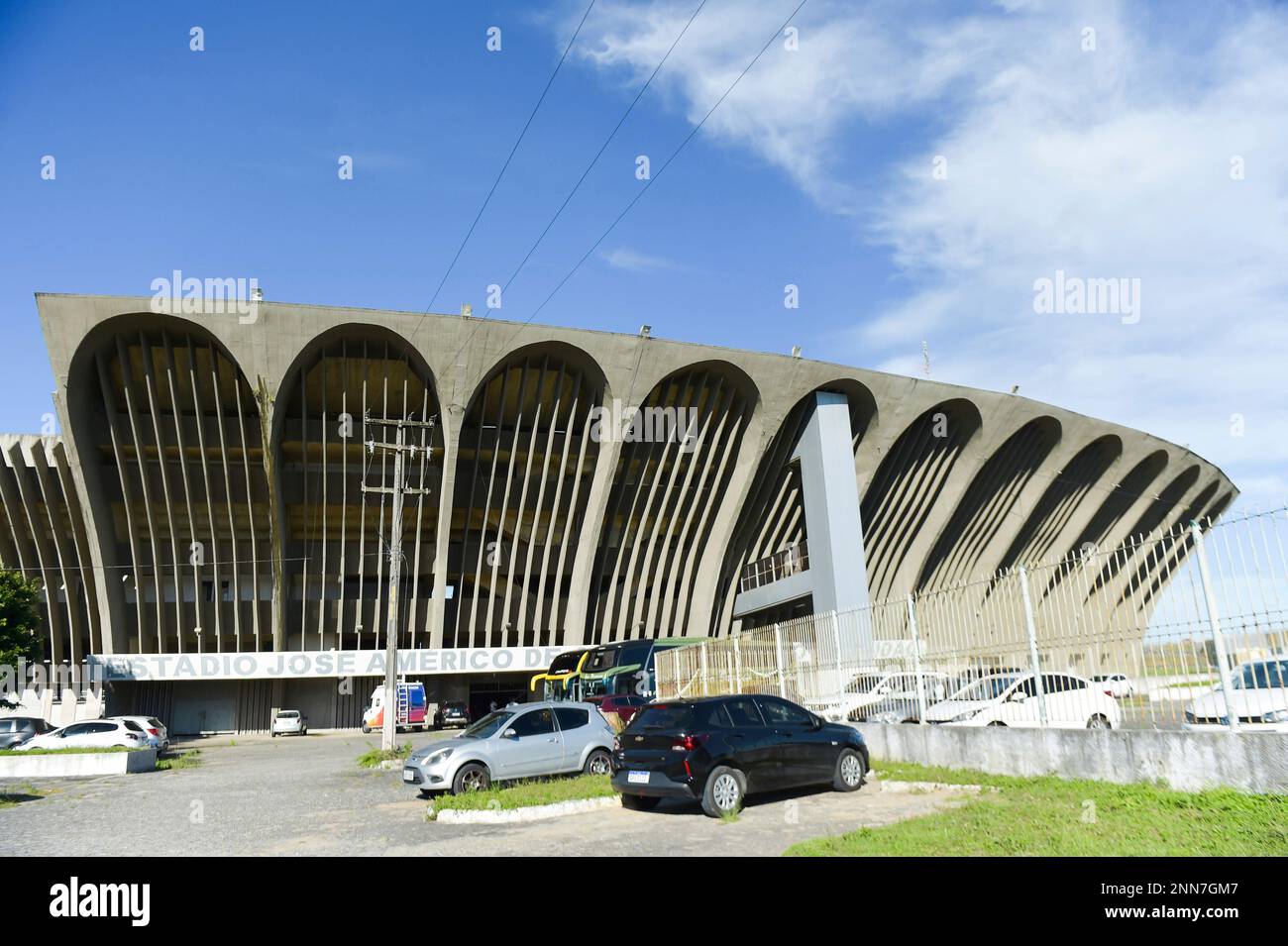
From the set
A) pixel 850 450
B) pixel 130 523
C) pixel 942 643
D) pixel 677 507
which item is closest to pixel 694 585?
pixel 677 507

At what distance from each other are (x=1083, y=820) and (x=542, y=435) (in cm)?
3214

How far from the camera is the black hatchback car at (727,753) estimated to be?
10.4m

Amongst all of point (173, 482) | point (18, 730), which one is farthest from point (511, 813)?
point (173, 482)

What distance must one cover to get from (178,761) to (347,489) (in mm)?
13967

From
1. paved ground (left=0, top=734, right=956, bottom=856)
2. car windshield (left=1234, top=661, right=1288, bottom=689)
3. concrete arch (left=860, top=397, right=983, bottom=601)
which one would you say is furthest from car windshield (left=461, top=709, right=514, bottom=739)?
concrete arch (left=860, top=397, right=983, bottom=601)

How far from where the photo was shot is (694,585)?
41.3 metres

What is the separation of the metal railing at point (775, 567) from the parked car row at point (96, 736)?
A: 1035 inches

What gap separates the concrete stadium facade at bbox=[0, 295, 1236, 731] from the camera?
33.4 m

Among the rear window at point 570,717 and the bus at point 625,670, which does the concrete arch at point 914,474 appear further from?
the rear window at point 570,717

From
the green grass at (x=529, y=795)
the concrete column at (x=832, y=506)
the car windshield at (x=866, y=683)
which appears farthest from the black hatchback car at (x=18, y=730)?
the concrete column at (x=832, y=506)

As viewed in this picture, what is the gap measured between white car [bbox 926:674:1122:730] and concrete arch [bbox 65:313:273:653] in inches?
1130

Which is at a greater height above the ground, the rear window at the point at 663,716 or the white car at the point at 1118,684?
the white car at the point at 1118,684

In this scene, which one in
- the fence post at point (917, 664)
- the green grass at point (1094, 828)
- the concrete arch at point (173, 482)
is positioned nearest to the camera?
the green grass at point (1094, 828)
